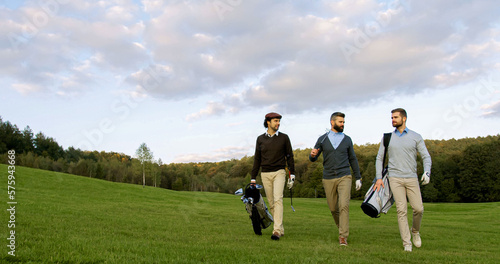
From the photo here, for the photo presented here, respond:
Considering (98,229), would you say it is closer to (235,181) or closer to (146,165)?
(146,165)

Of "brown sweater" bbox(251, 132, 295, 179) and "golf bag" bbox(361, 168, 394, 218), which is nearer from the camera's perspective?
"golf bag" bbox(361, 168, 394, 218)

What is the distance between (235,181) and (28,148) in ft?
204

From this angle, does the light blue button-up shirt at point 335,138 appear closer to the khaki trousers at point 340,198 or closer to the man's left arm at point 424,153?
the khaki trousers at point 340,198

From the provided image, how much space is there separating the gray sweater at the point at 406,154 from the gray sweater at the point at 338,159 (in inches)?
34.2

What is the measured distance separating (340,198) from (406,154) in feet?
5.98

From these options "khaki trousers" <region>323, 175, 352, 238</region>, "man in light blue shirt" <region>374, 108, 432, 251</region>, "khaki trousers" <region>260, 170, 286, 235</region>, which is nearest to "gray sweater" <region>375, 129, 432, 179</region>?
"man in light blue shirt" <region>374, 108, 432, 251</region>

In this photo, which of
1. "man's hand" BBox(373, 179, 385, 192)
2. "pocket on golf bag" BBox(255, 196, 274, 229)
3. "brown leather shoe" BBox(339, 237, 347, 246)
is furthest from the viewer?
"pocket on golf bag" BBox(255, 196, 274, 229)

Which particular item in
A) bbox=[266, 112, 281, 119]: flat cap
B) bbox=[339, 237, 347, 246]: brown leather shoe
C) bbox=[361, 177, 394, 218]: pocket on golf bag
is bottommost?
bbox=[339, 237, 347, 246]: brown leather shoe

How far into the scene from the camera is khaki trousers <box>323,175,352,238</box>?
8.37 m

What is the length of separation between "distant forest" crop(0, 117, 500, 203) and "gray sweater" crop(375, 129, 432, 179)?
53.0 metres

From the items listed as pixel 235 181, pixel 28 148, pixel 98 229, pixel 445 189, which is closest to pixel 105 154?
pixel 28 148

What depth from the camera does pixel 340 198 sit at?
8594mm

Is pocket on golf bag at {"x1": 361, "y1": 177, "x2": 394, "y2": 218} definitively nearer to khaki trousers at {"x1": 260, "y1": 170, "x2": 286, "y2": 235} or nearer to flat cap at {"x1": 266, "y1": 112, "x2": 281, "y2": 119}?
khaki trousers at {"x1": 260, "y1": 170, "x2": 286, "y2": 235}

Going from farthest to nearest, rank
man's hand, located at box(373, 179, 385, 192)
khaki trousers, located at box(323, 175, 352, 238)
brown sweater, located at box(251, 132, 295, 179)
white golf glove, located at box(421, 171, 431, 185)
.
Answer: brown sweater, located at box(251, 132, 295, 179), khaki trousers, located at box(323, 175, 352, 238), man's hand, located at box(373, 179, 385, 192), white golf glove, located at box(421, 171, 431, 185)
